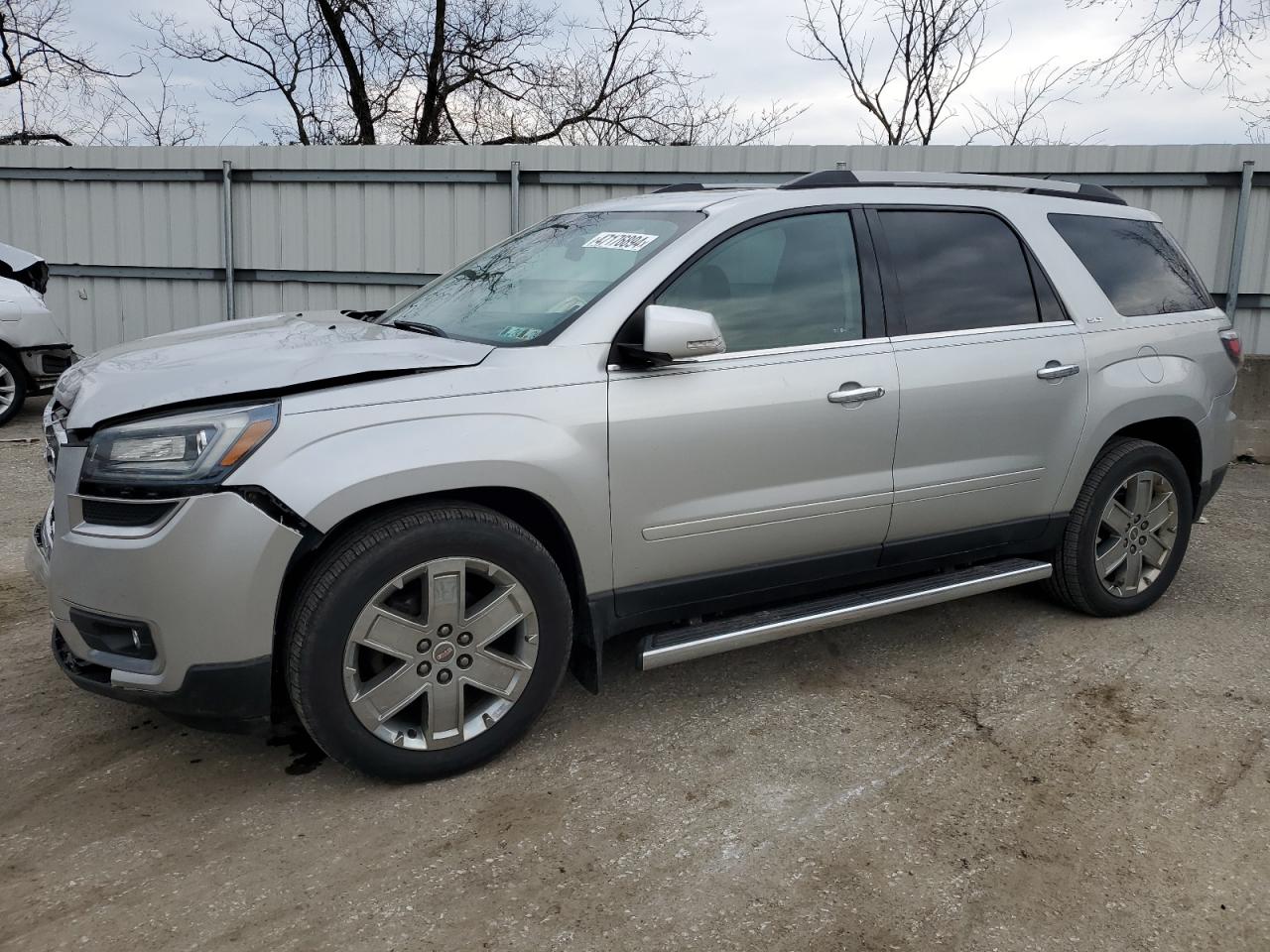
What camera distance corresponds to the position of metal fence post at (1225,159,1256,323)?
948 centimetres

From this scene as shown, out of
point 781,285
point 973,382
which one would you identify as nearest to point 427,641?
point 781,285

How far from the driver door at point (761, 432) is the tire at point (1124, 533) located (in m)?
1.16

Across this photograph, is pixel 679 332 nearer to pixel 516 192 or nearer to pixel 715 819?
pixel 715 819

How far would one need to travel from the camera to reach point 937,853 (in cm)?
283

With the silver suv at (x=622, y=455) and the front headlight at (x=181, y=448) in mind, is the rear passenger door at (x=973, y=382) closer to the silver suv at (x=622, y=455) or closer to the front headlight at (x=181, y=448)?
the silver suv at (x=622, y=455)

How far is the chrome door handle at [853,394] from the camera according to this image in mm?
3572

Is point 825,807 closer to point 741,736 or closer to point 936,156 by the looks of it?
point 741,736

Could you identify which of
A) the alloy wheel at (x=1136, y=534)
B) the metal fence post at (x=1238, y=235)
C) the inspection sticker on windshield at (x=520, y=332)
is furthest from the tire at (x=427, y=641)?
the metal fence post at (x=1238, y=235)

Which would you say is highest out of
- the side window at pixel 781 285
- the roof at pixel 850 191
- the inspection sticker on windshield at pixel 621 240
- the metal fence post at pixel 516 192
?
the metal fence post at pixel 516 192

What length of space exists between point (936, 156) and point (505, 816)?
8.84 metres

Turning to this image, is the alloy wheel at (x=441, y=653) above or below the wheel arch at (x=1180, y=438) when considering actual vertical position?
below

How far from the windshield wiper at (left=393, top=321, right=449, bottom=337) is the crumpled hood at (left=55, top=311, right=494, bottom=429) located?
0.07 metres

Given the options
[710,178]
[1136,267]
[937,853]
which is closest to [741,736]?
[937,853]

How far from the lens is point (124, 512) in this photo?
9.19ft
